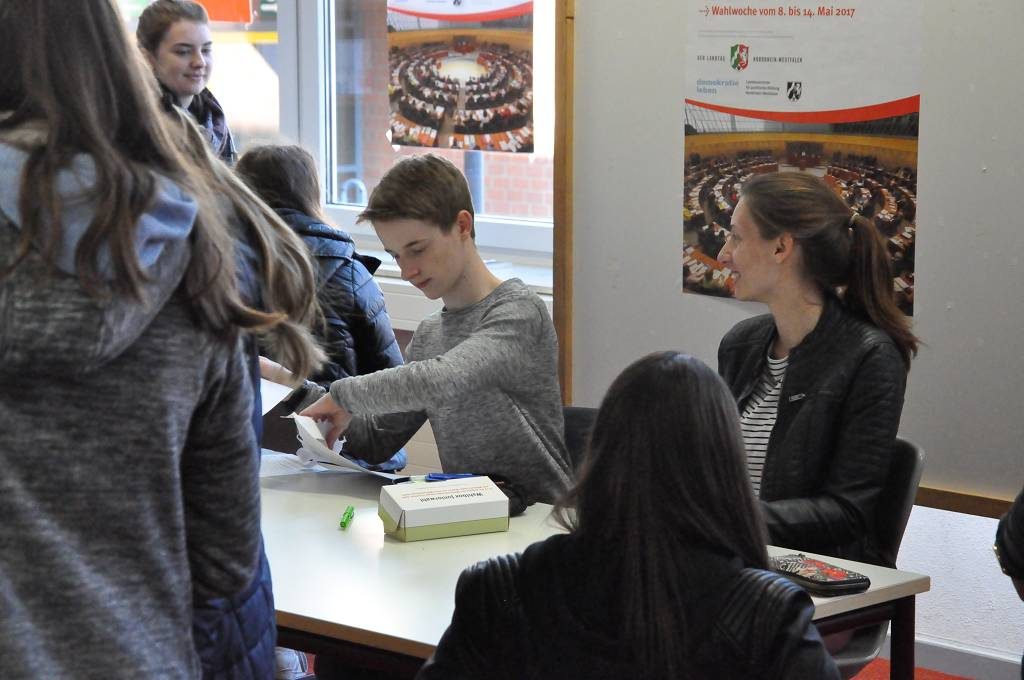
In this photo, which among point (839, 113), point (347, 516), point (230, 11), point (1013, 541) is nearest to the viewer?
point (1013, 541)

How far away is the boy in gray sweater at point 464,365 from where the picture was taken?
2.22 m

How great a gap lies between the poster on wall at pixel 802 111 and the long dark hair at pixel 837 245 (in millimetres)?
571

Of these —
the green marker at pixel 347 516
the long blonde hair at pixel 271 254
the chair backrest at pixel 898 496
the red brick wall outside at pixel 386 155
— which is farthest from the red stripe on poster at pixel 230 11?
the long blonde hair at pixel 271 254

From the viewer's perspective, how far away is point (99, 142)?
1.00 m

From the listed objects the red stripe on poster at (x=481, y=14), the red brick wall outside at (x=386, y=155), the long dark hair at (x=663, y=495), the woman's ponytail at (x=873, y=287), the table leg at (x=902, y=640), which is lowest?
the table leg at (x=902, y=640)

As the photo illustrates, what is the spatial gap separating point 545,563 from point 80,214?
0.62m

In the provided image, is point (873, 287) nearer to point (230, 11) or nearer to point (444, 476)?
point (444, 476)

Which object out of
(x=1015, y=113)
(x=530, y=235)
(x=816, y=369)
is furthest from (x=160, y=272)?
(x=530, y=235)

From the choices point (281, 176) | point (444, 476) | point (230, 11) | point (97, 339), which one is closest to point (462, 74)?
point (230, 11)

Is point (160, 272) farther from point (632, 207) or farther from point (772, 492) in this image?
point (632, 207)

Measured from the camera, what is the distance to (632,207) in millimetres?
3256

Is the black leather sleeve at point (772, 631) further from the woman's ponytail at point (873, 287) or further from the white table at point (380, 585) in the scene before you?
the woman's ponytail at point (873, 287)

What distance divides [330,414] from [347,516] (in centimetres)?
24

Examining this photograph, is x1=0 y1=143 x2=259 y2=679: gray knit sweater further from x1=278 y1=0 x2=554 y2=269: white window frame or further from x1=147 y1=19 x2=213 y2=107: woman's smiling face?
x1=278 y1=0 x2=554 y2=269: white window frame
